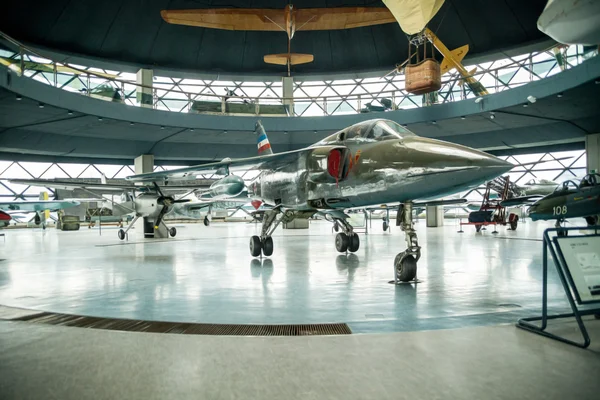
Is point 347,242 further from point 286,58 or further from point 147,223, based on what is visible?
point 286,58

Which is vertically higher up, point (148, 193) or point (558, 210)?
point (148, 193)

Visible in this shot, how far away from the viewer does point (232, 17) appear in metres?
19.2

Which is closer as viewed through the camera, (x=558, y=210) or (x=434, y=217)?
(x=558, y=210)

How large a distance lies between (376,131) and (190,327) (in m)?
4.40

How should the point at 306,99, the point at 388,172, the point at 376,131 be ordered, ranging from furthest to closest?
the point at 306,99, the point at 376,131, the point at 388,172

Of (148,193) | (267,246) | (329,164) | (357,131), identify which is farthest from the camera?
(148,193)

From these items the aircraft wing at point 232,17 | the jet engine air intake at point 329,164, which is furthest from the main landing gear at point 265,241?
the aircraft wing at point 232,17

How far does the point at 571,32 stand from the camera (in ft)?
7.63

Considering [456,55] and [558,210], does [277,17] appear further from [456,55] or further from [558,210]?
[558,210]

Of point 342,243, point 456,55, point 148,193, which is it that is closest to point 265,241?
point 342,243

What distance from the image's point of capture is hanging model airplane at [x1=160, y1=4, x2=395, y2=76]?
18766 millimetres

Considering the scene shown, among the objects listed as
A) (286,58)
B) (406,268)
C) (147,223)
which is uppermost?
(286,58)

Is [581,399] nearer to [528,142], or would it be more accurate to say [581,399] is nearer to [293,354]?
[293,354]

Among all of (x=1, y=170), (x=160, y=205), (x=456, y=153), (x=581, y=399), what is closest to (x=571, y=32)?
(x=581, y=399)
